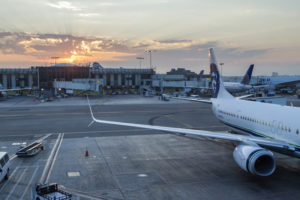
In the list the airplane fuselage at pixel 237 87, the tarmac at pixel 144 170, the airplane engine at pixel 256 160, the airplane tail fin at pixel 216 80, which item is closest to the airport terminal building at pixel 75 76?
the airplane fuselage at pixel 237 87

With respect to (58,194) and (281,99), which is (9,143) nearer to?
(58,194)

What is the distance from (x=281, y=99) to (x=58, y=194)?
1811 inches

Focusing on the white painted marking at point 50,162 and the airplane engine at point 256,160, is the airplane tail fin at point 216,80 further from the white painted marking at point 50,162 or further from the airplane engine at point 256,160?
A: the white painted marking at point 50,162

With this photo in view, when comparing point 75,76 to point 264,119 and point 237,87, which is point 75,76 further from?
point 264,119

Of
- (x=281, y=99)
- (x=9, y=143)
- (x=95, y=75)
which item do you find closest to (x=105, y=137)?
(x=9, y=143)

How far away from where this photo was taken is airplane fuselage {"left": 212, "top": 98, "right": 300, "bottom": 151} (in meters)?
17.6

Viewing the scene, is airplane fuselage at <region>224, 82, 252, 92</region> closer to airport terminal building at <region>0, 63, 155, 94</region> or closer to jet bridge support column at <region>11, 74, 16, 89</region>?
airport terminal building at <region>0, 63, 155, 94</region>

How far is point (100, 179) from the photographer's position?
706 inches

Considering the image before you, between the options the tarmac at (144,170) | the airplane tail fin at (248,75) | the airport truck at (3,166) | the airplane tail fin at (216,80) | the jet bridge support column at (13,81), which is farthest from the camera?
the jet bridge support column at (13,81)

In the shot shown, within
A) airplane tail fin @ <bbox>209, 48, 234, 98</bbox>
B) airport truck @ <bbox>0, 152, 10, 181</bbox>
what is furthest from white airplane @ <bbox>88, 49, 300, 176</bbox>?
airport truck @ <bbox>0, 152, 10, 181</bbox>

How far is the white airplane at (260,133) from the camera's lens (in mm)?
16656

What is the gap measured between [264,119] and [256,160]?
16.3 feet

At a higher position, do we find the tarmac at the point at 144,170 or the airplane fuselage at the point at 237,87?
the airplane fuselage at the point at 237,87

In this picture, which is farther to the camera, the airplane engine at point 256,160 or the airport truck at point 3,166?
the airport truck at point 3,166
